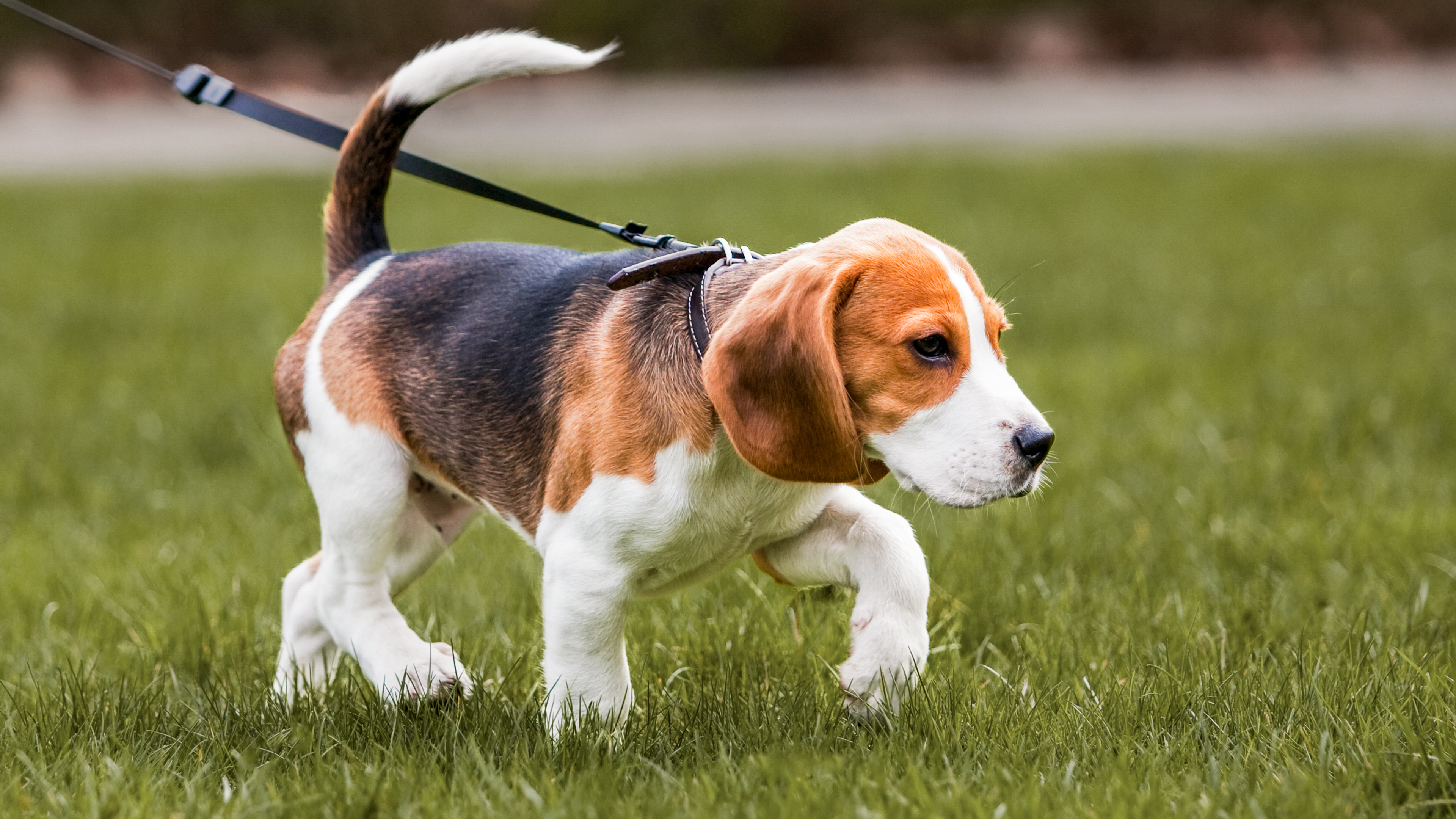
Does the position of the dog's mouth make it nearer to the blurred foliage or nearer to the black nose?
the black nose

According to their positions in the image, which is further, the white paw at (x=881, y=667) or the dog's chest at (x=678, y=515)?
the white paw at (x=881, y=667)

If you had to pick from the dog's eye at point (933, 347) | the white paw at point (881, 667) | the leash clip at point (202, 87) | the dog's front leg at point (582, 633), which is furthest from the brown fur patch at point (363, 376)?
the dog's eye at point (933, 347)

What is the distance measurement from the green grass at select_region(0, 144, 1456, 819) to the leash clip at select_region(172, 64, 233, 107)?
56.1 inches

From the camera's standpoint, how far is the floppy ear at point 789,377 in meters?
2.66

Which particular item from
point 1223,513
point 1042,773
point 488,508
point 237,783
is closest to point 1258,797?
point 1042,773

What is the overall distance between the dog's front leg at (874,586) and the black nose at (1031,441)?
0.54 meters

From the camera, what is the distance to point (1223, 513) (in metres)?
5.05

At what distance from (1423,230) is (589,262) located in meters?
8.58

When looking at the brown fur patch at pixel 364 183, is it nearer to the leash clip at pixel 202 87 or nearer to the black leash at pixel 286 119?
the black leash at pixel 286 119

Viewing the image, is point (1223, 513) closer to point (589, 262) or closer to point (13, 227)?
point (589, 262)

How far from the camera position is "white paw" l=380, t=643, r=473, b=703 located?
3295 mm

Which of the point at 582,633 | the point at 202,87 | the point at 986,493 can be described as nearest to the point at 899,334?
the point at 986,493

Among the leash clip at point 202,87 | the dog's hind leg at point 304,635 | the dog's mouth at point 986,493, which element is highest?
the leash clip at point 202,87

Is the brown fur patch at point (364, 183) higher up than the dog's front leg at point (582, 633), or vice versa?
the brown fur patch at point (364, 183)
